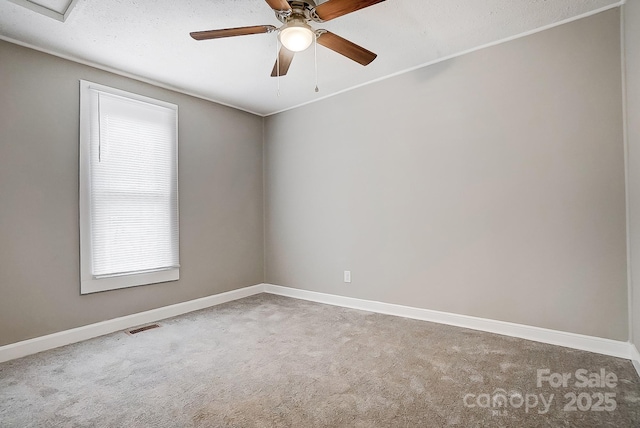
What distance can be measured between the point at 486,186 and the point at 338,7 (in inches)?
76.7

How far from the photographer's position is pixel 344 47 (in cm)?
226

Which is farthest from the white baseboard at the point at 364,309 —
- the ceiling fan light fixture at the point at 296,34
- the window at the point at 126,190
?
the ceiling fan light fixture at the point at 296,34

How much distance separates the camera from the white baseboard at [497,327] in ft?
7.66

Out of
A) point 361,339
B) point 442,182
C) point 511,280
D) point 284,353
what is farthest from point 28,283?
point 511,280

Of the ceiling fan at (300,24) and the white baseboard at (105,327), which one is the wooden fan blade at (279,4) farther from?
the white baseboard at (105,327)

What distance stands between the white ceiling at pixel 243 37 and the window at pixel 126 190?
39 cm

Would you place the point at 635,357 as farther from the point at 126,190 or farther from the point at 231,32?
the point at 126,190

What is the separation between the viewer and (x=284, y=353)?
2527 mm

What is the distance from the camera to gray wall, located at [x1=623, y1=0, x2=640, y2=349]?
6.75ft

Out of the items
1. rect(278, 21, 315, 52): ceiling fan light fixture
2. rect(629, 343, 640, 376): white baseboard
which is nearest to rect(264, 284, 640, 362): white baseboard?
rect(629, 343, 640, 376): white baseboard

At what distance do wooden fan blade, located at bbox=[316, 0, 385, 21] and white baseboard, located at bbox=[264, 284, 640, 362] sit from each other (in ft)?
8.68

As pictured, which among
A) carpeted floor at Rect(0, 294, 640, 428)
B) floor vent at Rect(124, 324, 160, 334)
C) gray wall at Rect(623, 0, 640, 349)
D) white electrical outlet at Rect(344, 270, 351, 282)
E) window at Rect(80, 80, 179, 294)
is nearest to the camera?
carpeted floor at Rect(0, 294, 640, 428)

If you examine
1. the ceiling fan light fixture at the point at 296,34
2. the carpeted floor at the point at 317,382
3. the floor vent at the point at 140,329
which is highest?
the ceiling fan light fixture at the point at 296,34

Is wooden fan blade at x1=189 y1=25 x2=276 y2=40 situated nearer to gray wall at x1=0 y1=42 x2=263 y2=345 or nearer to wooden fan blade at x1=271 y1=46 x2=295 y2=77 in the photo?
wooden fan blade at x1=271 y1=46 x2=295 y2=77
